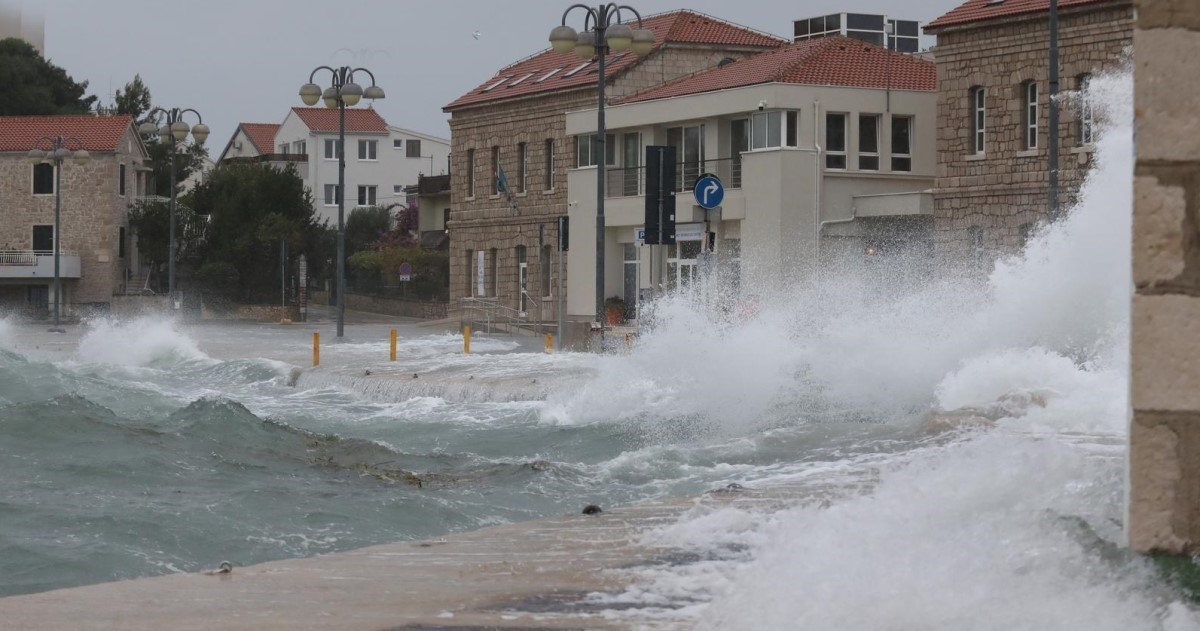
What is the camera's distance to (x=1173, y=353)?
208 inches

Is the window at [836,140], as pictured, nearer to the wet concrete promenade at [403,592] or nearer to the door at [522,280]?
the door at [522,280]

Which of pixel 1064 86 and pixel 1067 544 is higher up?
pixel 1064 86

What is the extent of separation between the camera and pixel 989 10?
38.8 metres

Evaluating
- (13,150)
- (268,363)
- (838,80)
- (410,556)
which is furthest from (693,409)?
(13,150)

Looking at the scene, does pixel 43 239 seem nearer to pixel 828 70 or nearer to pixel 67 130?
pixel 67 130

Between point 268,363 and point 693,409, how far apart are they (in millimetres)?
15156

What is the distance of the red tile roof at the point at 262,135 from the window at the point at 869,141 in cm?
6977

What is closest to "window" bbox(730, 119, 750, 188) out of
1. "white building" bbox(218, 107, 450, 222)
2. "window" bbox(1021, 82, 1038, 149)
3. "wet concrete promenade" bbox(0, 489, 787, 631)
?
"window" bbox(1021, 82, 1038, 149)

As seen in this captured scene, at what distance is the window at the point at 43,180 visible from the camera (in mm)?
71000

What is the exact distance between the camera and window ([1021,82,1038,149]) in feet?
125

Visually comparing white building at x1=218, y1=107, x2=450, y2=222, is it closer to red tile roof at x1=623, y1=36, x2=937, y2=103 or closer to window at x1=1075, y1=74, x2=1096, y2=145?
red tile roof at x1=623, y1=36, x2=937, y2=103

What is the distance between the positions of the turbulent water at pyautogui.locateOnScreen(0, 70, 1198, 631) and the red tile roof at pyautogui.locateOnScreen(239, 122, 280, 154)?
Answer: 81.8 metres

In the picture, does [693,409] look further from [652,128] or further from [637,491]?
[652,128]

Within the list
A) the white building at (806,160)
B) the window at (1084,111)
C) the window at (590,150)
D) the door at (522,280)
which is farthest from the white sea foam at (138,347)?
the window at (1084,111)
